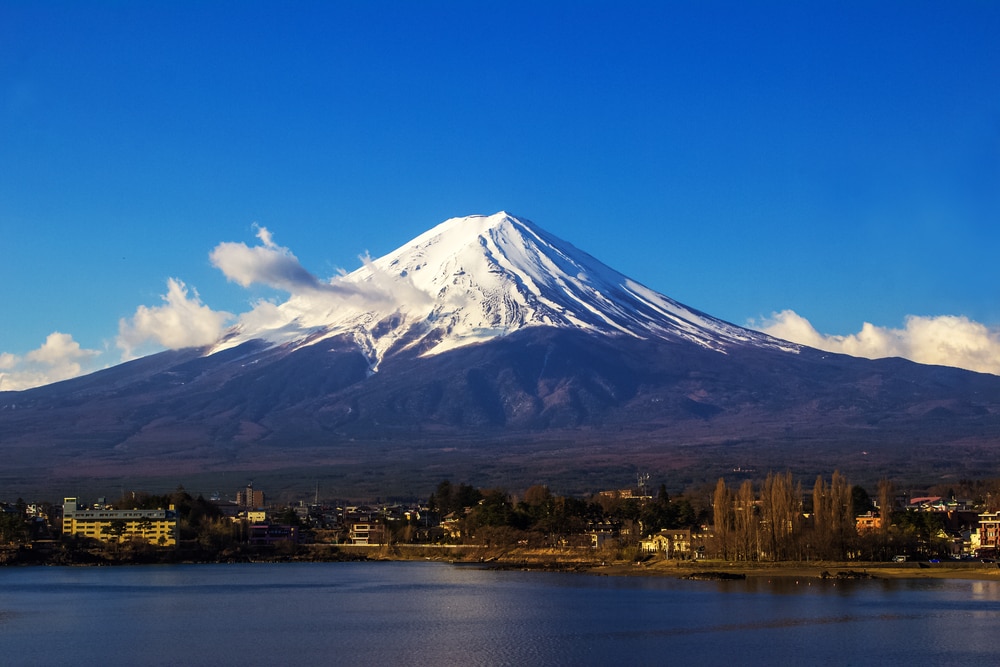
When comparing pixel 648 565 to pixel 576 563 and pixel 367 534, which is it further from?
pixel 367 534

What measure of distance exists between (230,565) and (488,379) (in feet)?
255

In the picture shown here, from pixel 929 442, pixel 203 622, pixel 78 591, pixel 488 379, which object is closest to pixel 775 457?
pixel 929 442

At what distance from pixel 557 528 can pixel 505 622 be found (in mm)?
32821

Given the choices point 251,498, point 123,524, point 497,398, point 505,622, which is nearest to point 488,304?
point 497,398

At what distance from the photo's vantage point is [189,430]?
5477 inches

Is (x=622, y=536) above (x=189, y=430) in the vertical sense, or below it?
below

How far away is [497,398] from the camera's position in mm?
146750

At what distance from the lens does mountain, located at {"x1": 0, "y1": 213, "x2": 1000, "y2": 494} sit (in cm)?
11894

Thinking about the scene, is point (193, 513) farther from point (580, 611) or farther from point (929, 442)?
point (929, 442)

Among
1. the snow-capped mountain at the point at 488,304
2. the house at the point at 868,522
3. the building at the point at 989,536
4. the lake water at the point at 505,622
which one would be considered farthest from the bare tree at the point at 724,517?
the snow-capped mountain at the point at 488,304

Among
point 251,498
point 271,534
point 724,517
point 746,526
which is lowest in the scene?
point 271,534

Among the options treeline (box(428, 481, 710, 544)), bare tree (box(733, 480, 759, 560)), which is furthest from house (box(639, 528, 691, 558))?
bare tree (box(733, 480, 759, 560))

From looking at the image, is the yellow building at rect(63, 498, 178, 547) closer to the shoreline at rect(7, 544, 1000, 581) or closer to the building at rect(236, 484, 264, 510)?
the shoreline at rect(7, 544, 1000, 581)

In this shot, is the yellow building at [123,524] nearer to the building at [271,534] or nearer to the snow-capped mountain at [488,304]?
the building at [271,534]
